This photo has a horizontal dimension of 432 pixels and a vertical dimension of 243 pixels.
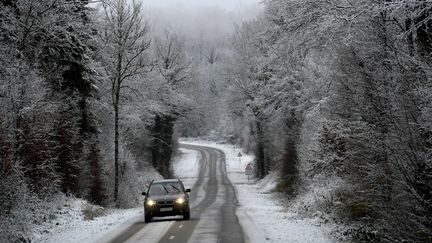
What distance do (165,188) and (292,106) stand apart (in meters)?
15.7

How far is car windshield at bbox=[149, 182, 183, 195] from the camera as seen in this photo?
22203 mm

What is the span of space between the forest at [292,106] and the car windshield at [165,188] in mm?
4072

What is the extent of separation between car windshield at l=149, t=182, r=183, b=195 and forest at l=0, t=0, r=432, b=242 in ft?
13.4

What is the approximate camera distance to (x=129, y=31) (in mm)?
33906

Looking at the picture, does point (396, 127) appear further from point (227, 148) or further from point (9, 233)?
point (227, 148)

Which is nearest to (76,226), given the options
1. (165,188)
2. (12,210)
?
(165,188)

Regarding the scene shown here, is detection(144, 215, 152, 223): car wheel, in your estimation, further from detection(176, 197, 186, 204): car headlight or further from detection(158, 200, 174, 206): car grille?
detection(176, 197, 186, 204): car headlight

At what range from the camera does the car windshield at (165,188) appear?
72.8 feet

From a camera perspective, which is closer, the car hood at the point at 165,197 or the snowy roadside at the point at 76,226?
the snowy roadside at the point at 76,226

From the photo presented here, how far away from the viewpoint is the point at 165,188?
74.0ft

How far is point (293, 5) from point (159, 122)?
162 ft

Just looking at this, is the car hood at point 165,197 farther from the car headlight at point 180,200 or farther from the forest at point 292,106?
the forest at point 292,106

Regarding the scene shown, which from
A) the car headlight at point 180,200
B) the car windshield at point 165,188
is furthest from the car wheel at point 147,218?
the car windshield at point 165,188

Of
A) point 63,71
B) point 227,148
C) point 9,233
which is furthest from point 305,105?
point 227,148
